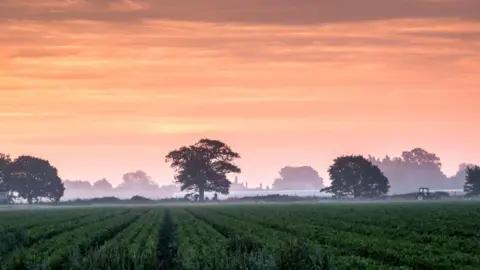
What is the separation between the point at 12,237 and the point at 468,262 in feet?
93.1

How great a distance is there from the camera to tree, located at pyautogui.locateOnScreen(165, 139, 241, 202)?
187 m

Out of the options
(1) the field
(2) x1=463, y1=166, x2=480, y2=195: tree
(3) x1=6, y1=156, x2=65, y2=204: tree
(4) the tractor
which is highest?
(3) x1=6, y1=156, x2=65, y2=204: tree

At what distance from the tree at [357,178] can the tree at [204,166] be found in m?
26.0

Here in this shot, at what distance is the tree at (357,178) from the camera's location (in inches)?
7165

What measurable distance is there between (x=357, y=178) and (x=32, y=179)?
87599mm

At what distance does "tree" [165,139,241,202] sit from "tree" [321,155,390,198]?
25964 mm

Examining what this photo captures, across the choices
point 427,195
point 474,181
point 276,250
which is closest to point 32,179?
point 427,195

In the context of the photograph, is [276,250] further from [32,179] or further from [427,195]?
[32,179]

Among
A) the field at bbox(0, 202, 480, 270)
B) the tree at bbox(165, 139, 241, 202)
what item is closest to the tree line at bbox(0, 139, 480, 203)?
the tree at bbox(165, 139, 241, 202)

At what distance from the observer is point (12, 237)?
145 ft

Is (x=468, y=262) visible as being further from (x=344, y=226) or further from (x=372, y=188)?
(x=372, y=188)

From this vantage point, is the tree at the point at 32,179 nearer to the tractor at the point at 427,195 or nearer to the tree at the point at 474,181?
the tractor at the point at 427,195

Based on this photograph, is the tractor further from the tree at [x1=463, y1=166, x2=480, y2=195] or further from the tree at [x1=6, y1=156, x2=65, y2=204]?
the tree at [x1=6, y1=156, x2=65, y2=204]

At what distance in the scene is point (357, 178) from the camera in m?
184
